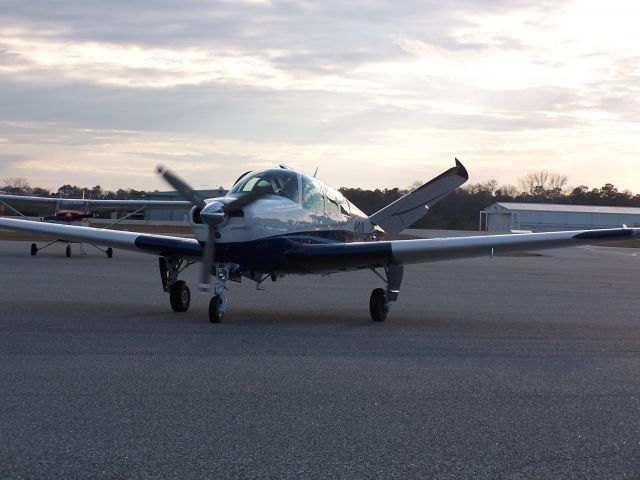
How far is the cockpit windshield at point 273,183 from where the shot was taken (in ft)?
45.1

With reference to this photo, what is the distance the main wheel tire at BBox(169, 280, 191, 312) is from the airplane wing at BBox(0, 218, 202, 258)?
560mm

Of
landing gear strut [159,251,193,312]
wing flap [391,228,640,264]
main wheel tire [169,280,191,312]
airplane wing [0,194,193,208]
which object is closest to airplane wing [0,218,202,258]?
landing gear strut [159,251,193,312]

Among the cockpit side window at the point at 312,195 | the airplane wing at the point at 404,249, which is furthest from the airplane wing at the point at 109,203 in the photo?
the airplane wing at the point at 404,249

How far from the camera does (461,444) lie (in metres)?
5.99

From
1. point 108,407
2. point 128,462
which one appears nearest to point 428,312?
point 108,407

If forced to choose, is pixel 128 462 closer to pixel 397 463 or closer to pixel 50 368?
pixel 397 463

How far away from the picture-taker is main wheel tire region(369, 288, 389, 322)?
14.0 meters

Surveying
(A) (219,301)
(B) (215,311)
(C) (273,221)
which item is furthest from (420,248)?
(B) (215,311)

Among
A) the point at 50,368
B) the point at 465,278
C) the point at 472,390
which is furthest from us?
the point at 465,278

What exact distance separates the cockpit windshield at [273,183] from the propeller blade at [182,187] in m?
0.76

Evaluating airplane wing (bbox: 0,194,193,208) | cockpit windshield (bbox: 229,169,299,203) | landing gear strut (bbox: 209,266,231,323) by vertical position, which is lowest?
landing gear strut (bbox: 209,266,231,323)

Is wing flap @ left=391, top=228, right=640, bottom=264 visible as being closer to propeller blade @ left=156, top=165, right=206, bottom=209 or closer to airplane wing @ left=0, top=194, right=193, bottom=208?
propeller blade @ left=156, top=165, right=206, bottom=209

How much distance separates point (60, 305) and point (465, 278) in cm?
1403

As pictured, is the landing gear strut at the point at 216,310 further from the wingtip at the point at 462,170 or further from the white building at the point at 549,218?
the white building at the point at 549,218
